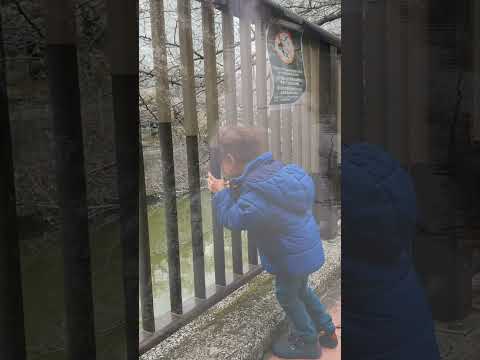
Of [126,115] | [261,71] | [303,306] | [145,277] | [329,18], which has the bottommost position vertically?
[303,306]

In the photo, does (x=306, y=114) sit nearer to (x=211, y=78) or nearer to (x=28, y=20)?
(x=211, y=78)

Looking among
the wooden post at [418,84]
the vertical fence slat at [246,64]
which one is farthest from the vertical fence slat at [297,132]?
the wooden post at [418,84]

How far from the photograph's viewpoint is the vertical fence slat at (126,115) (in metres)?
0.77

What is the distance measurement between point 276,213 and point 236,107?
285 millimetres

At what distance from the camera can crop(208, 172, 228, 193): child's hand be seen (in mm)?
1070

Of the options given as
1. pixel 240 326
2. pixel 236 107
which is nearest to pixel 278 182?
pixel 236 107

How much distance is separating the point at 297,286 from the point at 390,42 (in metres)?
0.66

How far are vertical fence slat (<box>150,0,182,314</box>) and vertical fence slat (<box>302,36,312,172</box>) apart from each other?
13.8 inches

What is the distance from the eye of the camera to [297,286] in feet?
3.67

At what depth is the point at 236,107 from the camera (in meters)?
1.06

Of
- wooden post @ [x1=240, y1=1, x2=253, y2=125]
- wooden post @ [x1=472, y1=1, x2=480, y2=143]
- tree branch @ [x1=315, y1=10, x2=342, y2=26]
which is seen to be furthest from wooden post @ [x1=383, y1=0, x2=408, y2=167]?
wooden post @ [x1=240, y1=1, x2=253, y2=125]

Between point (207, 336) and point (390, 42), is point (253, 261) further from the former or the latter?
point (390, 42)

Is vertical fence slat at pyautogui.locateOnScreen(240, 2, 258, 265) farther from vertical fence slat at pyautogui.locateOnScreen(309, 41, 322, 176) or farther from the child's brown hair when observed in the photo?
vertical fence slat at pyautogui.locateOnScreen(309, 41, 322, 176)

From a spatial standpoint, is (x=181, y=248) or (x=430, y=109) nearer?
(x=430, y=109)
